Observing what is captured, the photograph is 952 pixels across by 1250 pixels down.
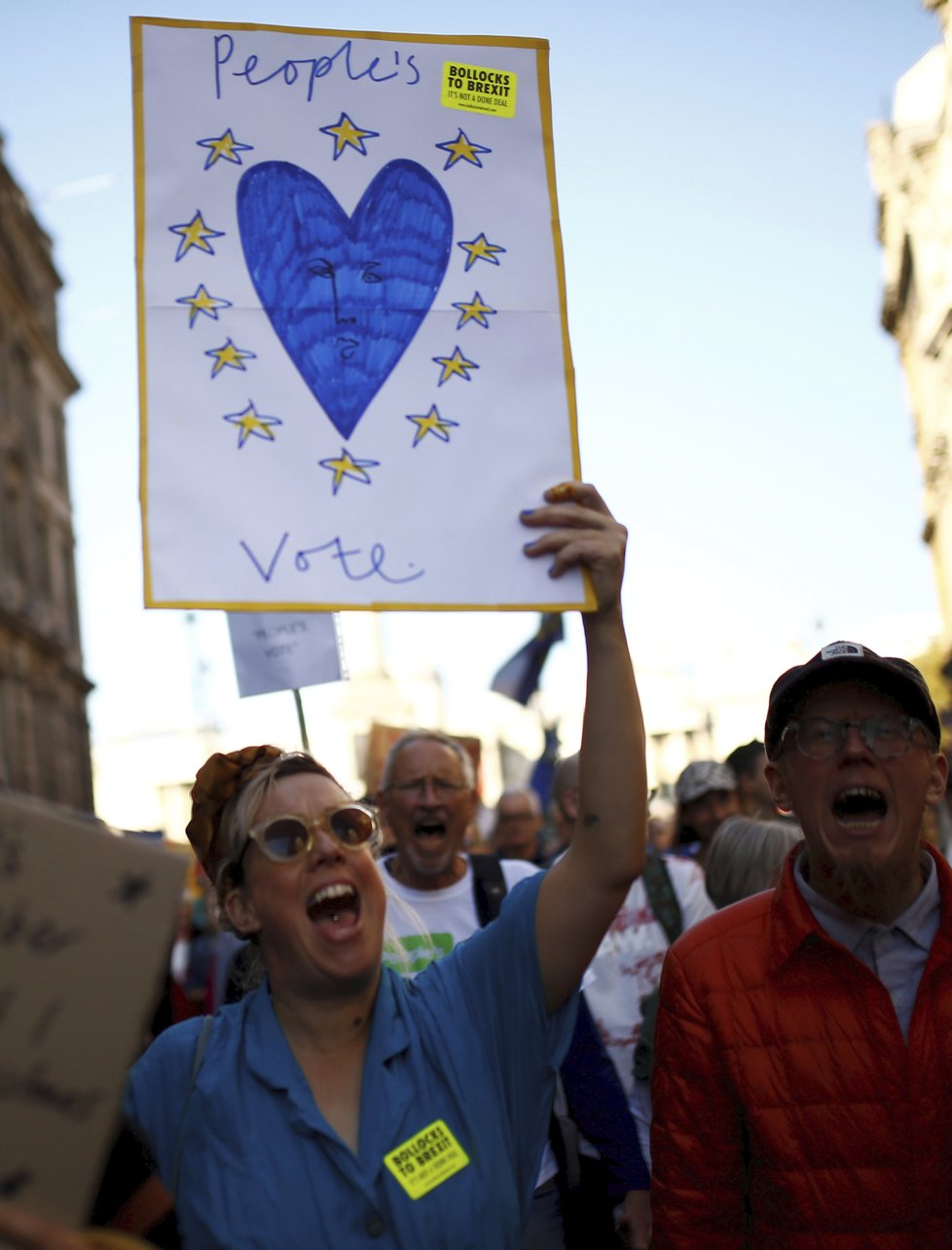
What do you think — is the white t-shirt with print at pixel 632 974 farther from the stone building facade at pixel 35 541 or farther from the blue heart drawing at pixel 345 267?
the stone building facade at pixel 35 541

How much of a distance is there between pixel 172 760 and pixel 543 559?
76.2 m

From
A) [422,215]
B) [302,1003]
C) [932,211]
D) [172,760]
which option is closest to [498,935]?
[302,1003]

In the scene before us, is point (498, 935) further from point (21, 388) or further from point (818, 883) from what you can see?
point (21, 388)

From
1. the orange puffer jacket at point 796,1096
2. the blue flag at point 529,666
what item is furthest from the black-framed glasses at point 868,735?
the blue flag at point 529,666

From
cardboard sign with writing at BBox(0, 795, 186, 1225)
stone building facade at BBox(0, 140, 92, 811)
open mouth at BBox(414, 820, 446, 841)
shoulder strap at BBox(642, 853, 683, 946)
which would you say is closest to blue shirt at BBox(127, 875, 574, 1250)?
cardboard sign with writing at BBox(0, 795, 186, 1225)

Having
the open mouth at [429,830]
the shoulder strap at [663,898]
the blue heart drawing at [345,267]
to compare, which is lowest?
the shoulder strap at [663,898]

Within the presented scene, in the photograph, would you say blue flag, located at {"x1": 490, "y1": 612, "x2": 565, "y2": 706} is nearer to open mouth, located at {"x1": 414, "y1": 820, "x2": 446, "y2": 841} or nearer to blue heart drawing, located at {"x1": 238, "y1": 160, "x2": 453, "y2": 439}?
open mouth, located at {"x1": 414, "y1": 820, "x2": 446, "y2": 841}

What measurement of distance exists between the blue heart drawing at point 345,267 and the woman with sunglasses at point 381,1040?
14.8 inches

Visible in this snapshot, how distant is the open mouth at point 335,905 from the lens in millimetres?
2320

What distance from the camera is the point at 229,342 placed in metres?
2.28

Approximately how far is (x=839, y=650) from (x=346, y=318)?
41.0 inches

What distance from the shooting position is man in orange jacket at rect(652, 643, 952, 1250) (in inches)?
89.7

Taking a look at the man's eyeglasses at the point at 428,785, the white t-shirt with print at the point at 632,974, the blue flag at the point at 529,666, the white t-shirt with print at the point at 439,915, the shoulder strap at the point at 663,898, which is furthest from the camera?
the blue flag at the point at 529,666

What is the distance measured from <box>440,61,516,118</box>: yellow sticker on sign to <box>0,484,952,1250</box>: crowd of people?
2.27ft
